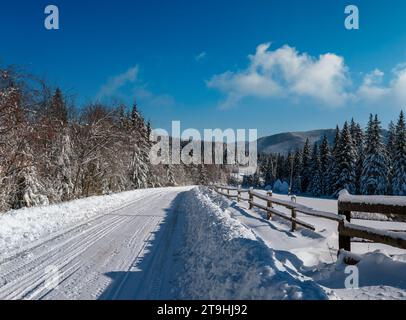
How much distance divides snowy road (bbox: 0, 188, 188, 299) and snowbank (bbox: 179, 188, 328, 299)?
21.3 inches

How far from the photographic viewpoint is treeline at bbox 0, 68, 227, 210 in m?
15.1

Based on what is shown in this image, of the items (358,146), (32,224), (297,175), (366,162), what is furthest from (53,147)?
(297,175)

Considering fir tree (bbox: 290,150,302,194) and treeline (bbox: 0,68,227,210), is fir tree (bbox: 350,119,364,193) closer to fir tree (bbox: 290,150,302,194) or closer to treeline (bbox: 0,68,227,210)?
fir tree (bbox: 290,150,302,194)

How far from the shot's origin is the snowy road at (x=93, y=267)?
5363 millimetres

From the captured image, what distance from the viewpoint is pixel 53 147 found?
969 inches

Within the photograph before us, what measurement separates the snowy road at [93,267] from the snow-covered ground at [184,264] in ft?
0.05

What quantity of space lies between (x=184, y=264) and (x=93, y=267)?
6.14 ft

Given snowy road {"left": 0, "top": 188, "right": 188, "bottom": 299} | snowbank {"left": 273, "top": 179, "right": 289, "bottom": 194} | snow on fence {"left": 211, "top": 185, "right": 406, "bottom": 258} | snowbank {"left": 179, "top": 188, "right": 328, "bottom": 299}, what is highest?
snow on fence {"left": 211, "top": 185, "right": 406, "bottom": 258}

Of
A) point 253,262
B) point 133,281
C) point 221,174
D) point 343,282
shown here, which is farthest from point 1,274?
point 221,174

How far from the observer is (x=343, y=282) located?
5.38 meters

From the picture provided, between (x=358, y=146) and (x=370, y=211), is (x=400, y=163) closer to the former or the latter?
(x=358, y=146)

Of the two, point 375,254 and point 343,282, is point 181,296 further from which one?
point 375,254

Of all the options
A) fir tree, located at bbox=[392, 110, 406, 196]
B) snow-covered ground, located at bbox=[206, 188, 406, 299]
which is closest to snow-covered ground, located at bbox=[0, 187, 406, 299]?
snow-covered ground, located at bbox=[206, 188, 406, 299]
